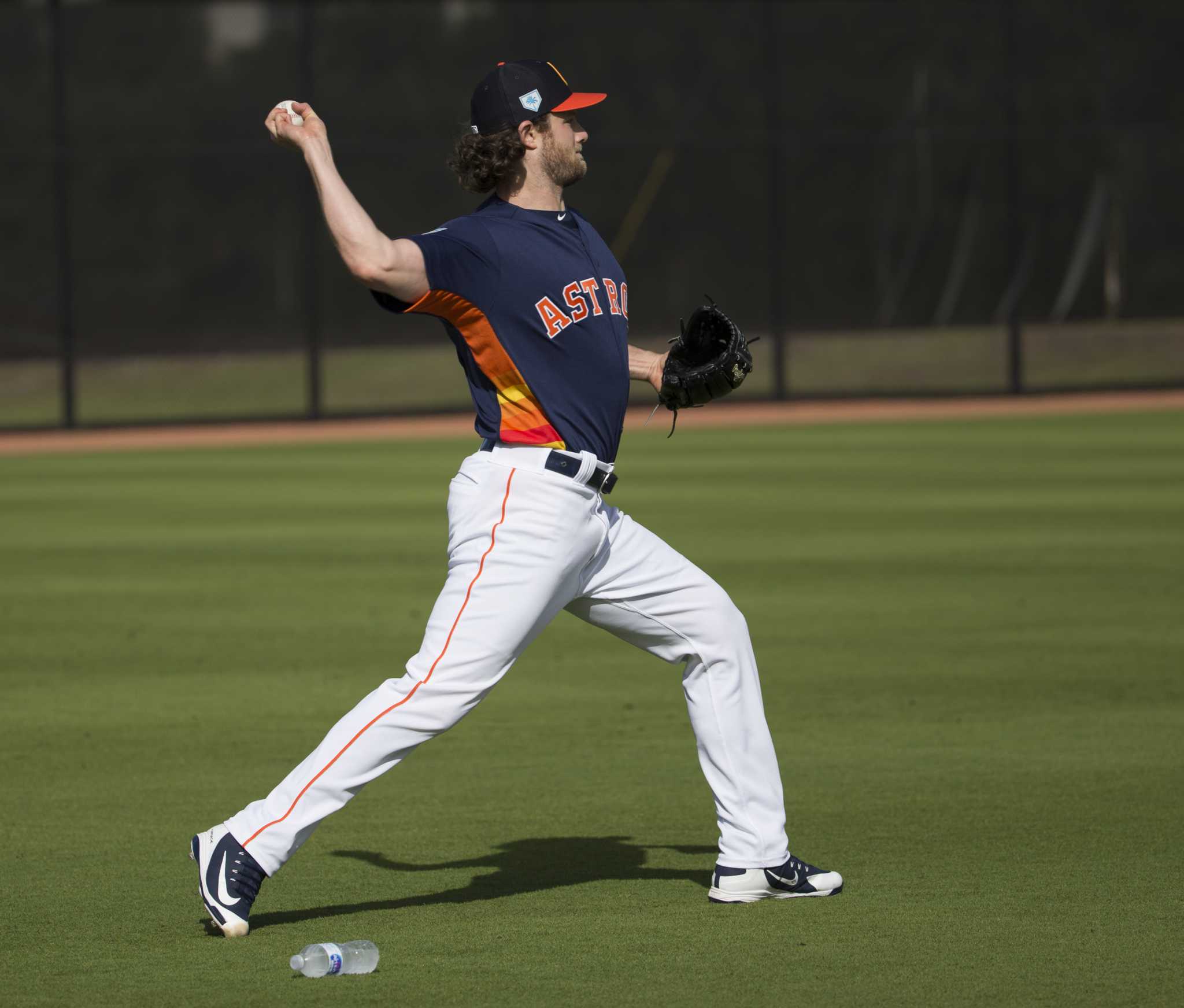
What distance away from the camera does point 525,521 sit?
5094 mm

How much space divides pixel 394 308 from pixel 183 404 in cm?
2329

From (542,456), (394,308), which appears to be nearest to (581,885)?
(542,456)

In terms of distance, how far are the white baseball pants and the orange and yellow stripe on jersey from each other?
39 millimetres

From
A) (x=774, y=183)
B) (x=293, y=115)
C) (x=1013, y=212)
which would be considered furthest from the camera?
(x=1013, y=212)

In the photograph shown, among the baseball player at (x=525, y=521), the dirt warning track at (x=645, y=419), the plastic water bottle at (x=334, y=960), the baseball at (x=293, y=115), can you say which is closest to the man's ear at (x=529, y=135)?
Answer: the baseball player at (x=525, y=521)

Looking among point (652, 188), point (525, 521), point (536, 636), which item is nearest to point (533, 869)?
point (536, 636)

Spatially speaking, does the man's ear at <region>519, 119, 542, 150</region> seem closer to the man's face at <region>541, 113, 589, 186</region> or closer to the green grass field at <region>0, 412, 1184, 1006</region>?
the man's face at <region>541, 113, 589, 186</region>

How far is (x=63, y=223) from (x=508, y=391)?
22812mm

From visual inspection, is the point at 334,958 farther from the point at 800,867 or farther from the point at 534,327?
the point at 534,327

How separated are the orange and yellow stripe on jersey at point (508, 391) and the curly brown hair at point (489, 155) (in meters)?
0.37

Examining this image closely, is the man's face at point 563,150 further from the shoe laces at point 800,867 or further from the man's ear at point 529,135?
the shoe laces at point 800,867

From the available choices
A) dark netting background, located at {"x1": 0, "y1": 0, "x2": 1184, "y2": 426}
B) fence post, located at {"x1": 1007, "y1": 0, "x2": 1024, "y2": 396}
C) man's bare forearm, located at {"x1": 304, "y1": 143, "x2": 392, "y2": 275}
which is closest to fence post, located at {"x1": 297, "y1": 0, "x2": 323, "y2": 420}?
dark netting background, located at {"x1": 0, "y1": 0, "x2": 1184, "y2": 426}

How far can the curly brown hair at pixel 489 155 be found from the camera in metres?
5.18

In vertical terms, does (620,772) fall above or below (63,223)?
below
